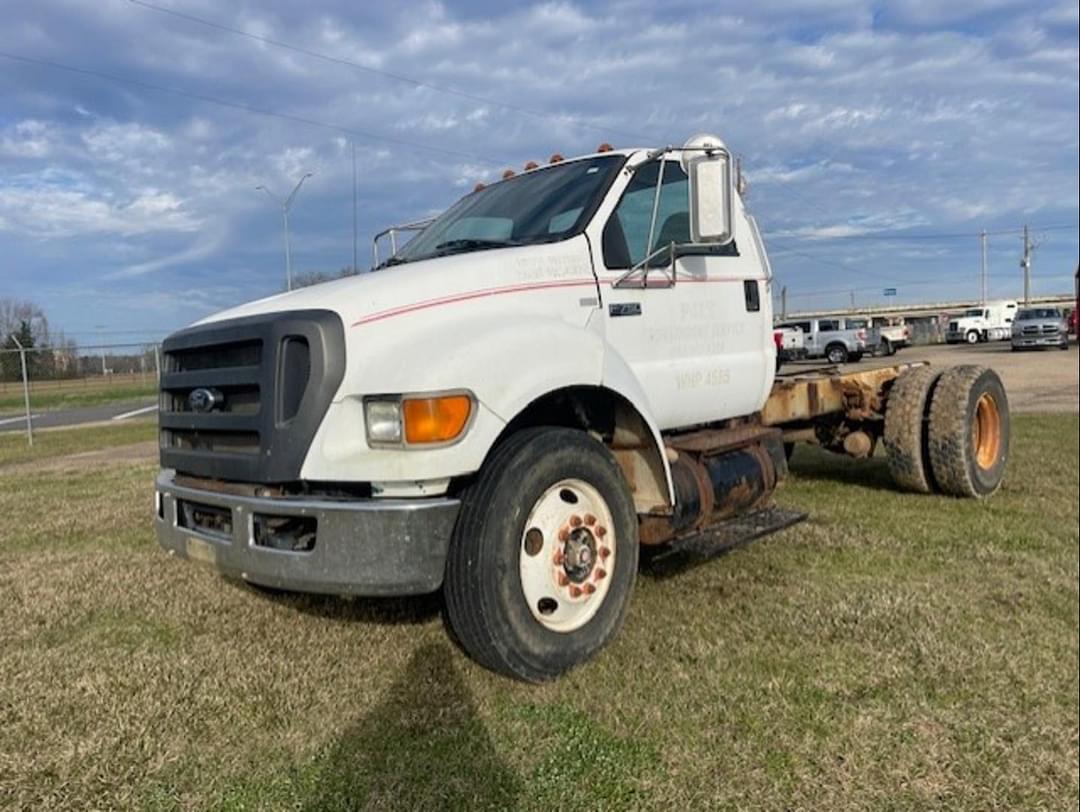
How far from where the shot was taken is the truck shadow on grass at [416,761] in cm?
278

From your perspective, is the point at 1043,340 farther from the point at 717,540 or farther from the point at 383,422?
the point at 383,422

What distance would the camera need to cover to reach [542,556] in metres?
3.62

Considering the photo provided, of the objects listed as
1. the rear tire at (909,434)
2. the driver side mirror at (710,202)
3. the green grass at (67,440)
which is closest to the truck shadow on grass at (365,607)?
the driver side mirror at (710,202)

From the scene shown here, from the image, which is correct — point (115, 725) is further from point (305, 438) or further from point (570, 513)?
point (570, 513)

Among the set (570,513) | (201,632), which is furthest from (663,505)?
(201,632)

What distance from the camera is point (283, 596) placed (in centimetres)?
485

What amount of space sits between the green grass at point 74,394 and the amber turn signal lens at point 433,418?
19369 mm

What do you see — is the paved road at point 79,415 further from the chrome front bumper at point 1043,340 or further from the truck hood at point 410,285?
the chrome front bumper at point 1043,340

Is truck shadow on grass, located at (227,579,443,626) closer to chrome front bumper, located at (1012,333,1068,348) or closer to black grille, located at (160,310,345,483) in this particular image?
black grille, located at (160,310,345,483)

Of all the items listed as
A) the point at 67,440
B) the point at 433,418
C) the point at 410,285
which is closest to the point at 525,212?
the point at 410,285

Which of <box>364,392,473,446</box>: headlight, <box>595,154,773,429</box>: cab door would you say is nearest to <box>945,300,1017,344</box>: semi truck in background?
<box>595,154,773,429</box>: cab door

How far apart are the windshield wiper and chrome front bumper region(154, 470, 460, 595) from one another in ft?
4.97

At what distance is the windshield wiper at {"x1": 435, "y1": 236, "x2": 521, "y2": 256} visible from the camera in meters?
4.28

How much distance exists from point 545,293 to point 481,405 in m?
0.79
